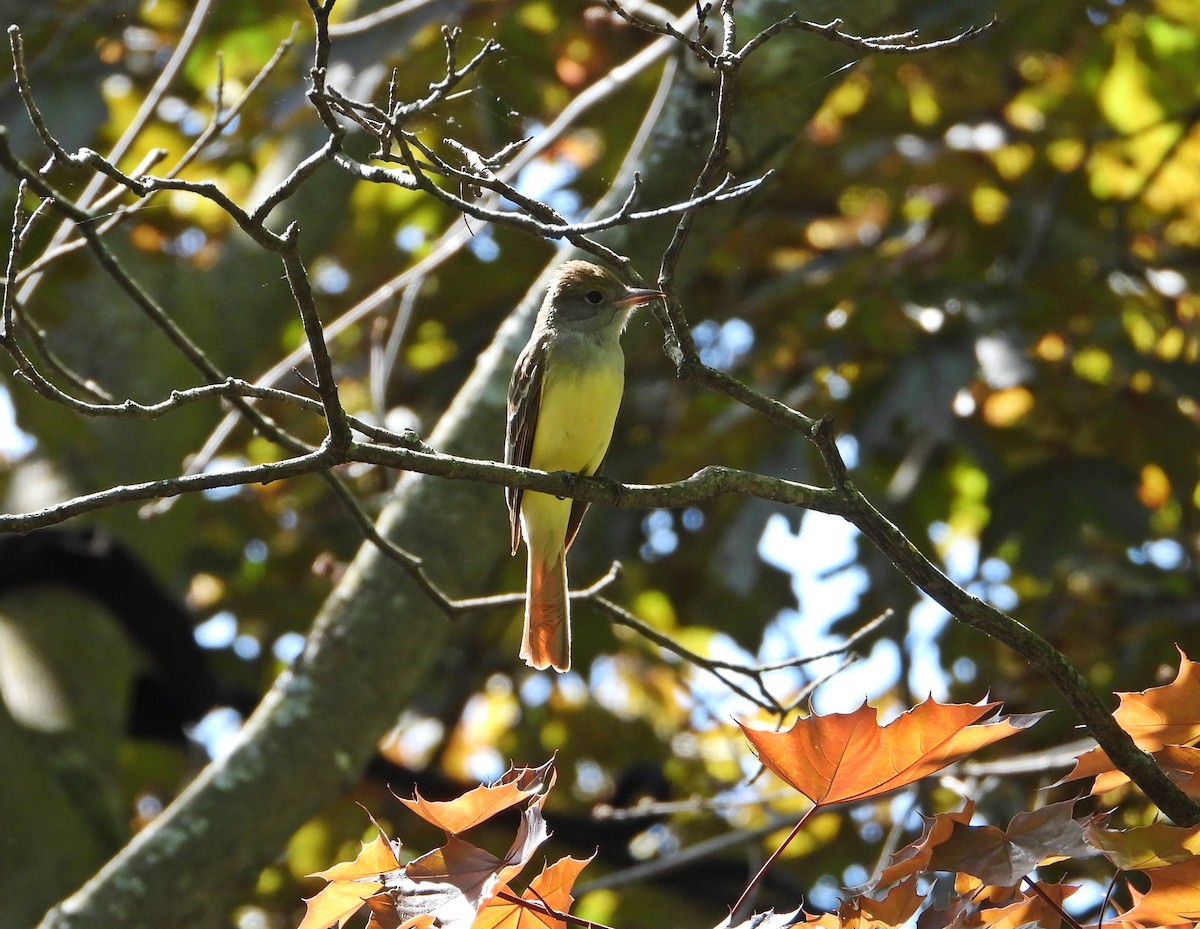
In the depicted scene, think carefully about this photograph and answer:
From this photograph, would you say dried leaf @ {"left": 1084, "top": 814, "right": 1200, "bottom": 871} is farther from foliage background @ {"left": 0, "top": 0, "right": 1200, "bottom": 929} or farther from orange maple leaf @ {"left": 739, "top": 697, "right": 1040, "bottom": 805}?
foliage background @ {"left": 0, "top": 0, "right": 1200, "bottom": 929}

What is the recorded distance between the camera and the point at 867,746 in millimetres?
2113

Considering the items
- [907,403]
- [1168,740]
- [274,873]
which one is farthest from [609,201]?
[274,873]

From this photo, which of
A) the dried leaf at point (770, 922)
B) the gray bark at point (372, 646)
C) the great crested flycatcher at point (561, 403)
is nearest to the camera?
the dried leaf at point (770, 922)

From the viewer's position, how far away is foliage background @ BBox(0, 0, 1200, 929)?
4828 mm

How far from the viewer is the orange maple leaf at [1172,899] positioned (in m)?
1.93

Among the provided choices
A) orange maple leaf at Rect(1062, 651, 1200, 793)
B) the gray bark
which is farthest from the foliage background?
orange maple leaf at Rect(1062, 651, 1200, 793)

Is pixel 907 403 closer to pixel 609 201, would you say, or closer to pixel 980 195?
pixel 609 201

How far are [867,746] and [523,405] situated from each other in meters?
2.39

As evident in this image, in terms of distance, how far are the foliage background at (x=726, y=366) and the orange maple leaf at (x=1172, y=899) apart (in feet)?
7.45

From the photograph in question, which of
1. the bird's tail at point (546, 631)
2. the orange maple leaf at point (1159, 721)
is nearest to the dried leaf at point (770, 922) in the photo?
the orange maple leaf at point (1159, 721)

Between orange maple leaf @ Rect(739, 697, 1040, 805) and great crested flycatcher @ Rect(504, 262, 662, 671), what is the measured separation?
1.92 meters

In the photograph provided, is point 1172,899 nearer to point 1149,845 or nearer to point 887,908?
point 1149,845

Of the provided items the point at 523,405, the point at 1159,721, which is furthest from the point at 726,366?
the point at 1159,721

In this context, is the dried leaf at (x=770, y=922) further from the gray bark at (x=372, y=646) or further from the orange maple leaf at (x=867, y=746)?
the gray bark at (x=372, y=646)
